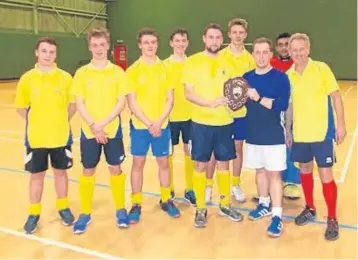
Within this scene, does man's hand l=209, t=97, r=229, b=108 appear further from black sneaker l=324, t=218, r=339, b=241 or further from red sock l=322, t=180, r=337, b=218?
black sneaker l=324, t=218, r=339, b=241

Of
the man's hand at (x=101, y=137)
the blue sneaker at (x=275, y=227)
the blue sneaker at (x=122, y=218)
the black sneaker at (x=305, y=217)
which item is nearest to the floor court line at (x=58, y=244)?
the blue sneaker at (x=122, y=218)

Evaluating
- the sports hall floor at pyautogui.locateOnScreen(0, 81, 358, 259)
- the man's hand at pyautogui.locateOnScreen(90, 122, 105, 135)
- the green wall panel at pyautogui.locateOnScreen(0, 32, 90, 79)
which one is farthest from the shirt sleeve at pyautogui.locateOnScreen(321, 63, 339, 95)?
the green wall panel at pyautogui.locateOnScreen(0, 32, 90, 79)

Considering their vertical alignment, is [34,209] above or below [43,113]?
below

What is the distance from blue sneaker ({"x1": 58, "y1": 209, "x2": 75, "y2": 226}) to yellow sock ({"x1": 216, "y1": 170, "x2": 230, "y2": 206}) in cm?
128

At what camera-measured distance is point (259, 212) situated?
3840mm

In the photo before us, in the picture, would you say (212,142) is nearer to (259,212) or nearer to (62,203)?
(259,212)

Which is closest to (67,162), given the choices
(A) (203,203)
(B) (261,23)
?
(A) (203,203)

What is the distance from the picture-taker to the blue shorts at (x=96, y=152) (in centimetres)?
351

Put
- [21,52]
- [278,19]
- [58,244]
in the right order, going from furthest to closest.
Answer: [278,19] < [21,52] < [58,244]

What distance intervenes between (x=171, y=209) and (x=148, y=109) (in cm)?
92

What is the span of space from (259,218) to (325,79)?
130 cm

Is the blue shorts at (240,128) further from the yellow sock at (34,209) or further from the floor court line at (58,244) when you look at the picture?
the yellow sock at (34,209)

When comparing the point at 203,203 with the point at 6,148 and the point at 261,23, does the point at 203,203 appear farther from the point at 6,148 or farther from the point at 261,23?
the point at 261,23

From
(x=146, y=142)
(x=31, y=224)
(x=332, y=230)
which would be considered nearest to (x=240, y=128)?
(x=146, y=142)
